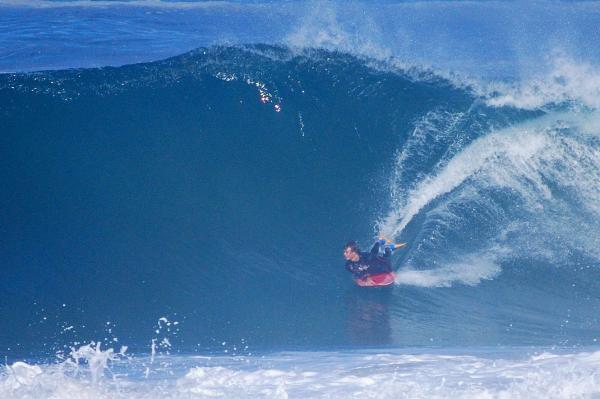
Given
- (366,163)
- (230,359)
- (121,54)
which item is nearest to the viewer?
(230,359)

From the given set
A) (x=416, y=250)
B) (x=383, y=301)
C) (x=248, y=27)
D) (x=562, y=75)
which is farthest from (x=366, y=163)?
(x=248, y=27)

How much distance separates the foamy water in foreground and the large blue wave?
1163 millimetres

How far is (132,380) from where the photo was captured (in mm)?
5980

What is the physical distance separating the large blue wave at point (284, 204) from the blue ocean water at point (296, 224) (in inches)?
1.3

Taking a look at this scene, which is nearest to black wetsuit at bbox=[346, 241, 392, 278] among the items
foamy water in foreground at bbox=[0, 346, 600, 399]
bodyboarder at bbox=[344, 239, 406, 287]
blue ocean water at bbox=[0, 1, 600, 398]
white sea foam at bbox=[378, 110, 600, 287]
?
bodyboarder at bbox=[344, 239, 406, 287]

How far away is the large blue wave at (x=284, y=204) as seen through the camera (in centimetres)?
832

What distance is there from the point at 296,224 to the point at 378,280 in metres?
2.15

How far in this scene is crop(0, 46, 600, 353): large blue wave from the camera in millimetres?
8320

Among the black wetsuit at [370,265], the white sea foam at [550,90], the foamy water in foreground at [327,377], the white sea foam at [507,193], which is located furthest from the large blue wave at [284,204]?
the foamy water in foreground at [327,377]

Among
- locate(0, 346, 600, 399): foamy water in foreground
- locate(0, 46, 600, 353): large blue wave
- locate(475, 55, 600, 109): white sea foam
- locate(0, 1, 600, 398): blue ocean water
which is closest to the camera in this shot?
locate(0, 346, 600, 399): foamy water in foreground

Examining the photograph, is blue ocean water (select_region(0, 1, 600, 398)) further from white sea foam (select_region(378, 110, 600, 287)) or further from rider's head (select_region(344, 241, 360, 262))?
rider's head (select_region(344, 241, 360, 262))

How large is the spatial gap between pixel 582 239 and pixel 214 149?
6125 millimetres

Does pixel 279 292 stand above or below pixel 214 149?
below

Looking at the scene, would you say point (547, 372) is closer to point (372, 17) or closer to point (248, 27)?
point (248, 27)
